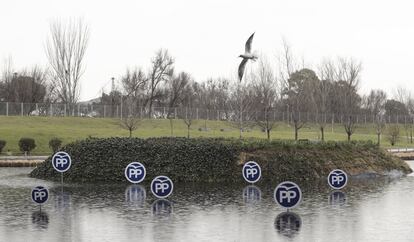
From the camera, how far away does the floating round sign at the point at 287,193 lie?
13891mm

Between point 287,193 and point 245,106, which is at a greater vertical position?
point 245,106

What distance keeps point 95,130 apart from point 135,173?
104 ft

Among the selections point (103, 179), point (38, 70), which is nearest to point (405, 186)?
point (103, 179)

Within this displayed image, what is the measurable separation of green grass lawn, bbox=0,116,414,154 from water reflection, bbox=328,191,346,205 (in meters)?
25.1

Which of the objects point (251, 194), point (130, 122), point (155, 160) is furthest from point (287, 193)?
point (130, 122)

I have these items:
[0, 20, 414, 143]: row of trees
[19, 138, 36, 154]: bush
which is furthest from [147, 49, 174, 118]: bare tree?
[19, 138, 36, 154]: bush

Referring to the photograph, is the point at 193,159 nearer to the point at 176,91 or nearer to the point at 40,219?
the point at 40,219

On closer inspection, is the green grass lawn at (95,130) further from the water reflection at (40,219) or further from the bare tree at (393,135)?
the water reflection at (40,219)

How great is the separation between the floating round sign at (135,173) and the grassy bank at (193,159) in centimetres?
183

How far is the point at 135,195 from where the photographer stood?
19172 millimetres

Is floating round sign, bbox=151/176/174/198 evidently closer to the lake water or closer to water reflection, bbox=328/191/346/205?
the lake water

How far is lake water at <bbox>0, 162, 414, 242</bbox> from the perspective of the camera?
12.3m

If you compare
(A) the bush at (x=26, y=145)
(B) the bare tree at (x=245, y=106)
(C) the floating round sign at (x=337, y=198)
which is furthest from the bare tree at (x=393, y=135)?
(C) the floating round sign at (x=337, y=198)

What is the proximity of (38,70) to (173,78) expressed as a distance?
22.5 m
